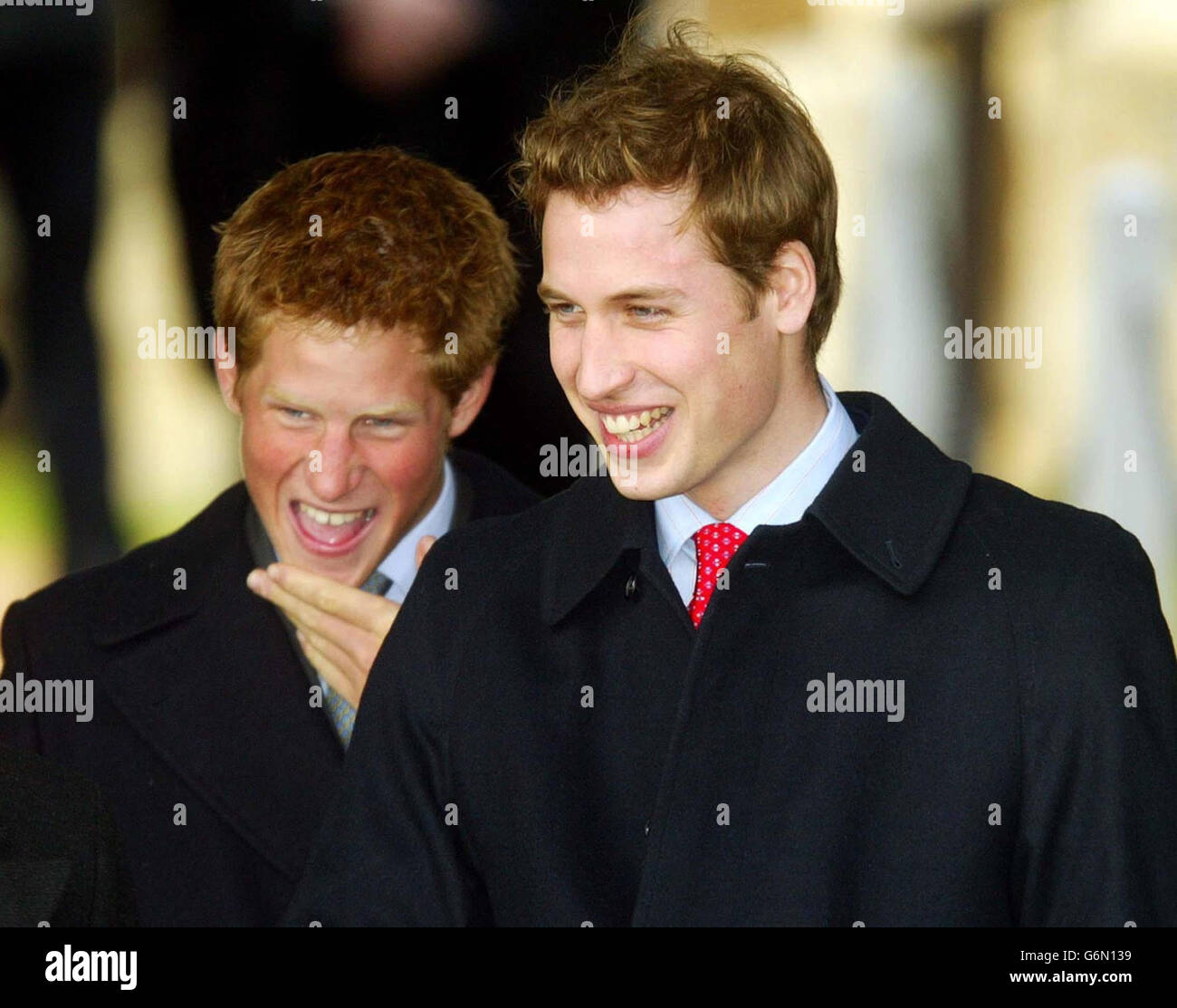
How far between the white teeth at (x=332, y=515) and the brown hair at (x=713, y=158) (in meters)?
0.80

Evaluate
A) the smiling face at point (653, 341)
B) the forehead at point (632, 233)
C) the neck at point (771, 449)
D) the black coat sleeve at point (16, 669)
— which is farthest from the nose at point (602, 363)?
the black coat sleeve at point (16, 669)

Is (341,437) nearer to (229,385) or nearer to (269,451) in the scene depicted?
(269,451)

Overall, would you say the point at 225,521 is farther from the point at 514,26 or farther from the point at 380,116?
the point at 514,26

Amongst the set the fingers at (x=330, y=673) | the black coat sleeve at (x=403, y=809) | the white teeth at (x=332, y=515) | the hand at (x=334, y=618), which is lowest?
the black coat sleeve at (x=403, y=809)

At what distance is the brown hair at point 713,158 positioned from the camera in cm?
284

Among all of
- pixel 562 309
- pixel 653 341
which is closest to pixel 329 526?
pixel 562 309

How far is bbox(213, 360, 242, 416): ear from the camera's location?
3615mm

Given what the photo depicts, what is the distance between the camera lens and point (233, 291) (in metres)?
3.61

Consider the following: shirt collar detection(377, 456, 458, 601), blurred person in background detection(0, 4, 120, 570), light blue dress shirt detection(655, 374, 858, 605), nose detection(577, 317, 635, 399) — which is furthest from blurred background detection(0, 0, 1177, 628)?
nose detection(577, 317, 635, 399)

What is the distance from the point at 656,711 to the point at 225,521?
1169mm

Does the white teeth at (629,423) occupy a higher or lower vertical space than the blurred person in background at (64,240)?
lower

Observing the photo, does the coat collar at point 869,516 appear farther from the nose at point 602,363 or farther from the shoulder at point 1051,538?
the nose at point 602,363

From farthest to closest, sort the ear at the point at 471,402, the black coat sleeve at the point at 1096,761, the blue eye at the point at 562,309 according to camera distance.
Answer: the ear at the point at 471,402 < the blue eye at the point at 562,309 < the black coat sleeve at the point at 1096,761

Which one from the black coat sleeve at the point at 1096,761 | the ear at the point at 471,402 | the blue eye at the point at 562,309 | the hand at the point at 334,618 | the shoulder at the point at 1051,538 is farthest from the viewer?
the ear at the point at 471,402
